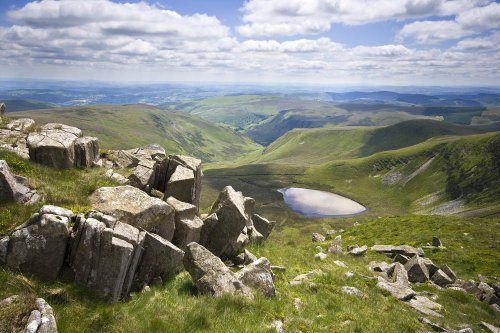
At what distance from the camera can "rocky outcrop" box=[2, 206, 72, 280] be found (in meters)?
13.9

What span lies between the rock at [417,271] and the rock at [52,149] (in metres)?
32.8

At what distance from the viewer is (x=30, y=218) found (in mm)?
14695

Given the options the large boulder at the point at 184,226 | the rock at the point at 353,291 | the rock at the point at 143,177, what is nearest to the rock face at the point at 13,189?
the rock at the point at 143,177

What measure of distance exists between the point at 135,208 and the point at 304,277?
13.5 metres

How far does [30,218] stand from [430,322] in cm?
2415

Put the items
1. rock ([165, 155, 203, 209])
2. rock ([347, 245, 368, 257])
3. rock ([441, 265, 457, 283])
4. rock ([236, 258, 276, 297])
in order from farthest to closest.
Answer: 1. rock ([347, 245, 368, 257])
2. rock ([441, 265, 457, 283])
3. rock ([165, 155, 203, 209])
4. rock ([236, 258, 276, 297])

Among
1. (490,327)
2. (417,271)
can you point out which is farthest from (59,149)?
(417,271)

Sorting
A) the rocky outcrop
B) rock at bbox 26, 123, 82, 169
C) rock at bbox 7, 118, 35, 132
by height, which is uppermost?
rock at bbox 7, 118, 35, 132

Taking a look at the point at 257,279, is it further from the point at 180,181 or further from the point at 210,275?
the point at 180,181

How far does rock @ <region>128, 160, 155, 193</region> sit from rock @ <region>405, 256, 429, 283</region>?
27155mm

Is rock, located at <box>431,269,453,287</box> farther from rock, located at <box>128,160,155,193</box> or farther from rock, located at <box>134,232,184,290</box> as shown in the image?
rock, located at <box>128,160,155,193</box>

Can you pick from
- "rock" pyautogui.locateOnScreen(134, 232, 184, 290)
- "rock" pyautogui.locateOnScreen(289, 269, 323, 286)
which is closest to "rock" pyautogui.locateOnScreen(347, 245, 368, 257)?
"rock" pyautogui.locateOnScreen(289, 269, 323, 286)

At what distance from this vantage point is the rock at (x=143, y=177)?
24.8 metres

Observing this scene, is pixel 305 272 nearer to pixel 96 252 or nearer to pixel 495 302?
pixel 96 252
